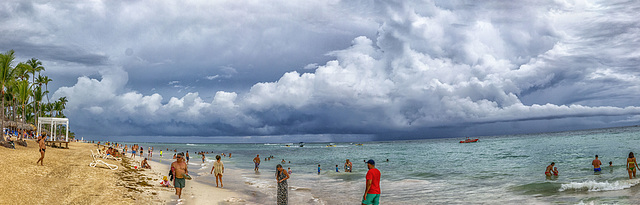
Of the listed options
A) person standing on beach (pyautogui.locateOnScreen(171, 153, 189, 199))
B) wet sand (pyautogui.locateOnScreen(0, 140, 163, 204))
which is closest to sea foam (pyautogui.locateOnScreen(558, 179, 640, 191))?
person standing on beach (pyautogui.locateOnScreen(171, 153, 189, 199))

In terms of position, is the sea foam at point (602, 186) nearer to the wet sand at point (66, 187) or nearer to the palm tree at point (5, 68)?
the wet sand at point (66, 187)

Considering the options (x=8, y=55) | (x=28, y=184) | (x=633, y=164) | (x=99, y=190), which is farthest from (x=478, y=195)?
(x=8, y=55)

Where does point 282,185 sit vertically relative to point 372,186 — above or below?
below

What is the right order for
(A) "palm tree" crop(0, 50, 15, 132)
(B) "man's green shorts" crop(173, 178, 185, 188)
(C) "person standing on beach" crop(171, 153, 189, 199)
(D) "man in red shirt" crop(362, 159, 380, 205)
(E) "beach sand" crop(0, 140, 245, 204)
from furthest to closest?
1. (A) "palm tree" crop(0, 50, 15, 132)
2. (B) "man's green shorts" crop(173, 178, 185, 188)
3. (C) "person standing on beach" crop(171, 153, 189, 199)
4. (E) "beach sand" crop(0, 140, 245, 204)
5. (D) "man in red shirt" crop(362, 159, 380, 205)

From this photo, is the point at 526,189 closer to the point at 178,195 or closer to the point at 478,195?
the point at 478,195

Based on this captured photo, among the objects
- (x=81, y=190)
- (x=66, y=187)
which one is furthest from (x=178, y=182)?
(x=66, y=187)

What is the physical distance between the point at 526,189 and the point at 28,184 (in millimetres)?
23907

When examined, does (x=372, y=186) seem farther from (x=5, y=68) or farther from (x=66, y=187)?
(x=5, y=68)

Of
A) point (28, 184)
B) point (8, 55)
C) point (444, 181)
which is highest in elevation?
point (8, 55)

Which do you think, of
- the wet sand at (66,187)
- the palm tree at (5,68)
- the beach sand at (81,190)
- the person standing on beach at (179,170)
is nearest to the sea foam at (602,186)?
the beach sand at (81,190)

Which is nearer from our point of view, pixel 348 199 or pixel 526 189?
pixel 348 199

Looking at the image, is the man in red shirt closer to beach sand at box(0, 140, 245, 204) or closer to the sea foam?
beach sand at box(0, 140, 245, 204)

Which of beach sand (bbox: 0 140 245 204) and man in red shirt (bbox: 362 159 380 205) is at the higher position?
man in red shirt (bbox: 362 159 380 205)

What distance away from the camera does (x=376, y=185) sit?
35.3 ft
